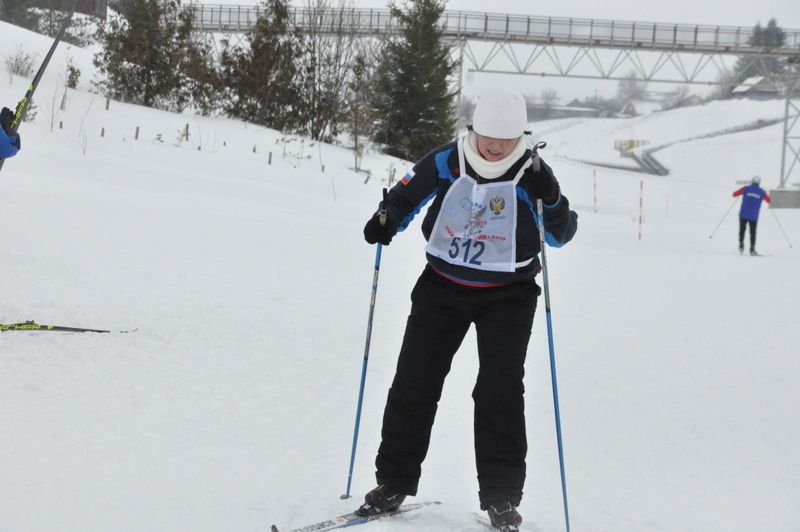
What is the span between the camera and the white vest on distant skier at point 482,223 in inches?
112

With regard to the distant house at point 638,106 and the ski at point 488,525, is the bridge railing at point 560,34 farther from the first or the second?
the distant house at point 638,106

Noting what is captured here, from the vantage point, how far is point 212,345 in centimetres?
534

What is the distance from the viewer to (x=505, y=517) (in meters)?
2.82

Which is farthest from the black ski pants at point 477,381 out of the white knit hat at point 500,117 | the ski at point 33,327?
the ski at point 33,327

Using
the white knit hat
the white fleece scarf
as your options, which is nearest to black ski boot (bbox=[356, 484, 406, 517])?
the white fleece scarf

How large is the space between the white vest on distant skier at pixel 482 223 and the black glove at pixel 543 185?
8 cm

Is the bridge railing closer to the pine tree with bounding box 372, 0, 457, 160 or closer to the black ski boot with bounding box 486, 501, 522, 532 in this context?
the pine tree with bounding box 372, 0, 457, 160

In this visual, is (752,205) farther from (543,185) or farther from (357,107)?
(543,185)

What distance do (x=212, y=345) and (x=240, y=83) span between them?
16991mm

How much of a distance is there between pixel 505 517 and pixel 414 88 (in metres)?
21.9

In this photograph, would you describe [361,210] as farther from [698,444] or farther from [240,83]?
[698,444]

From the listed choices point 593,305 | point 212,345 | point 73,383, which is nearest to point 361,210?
point 593,305

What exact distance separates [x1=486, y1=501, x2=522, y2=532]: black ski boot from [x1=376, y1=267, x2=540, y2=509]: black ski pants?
1.1 inches

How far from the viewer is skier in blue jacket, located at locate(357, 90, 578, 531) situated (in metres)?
2.84
